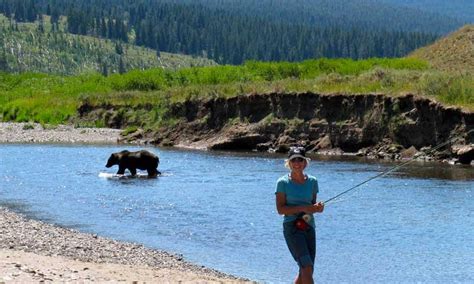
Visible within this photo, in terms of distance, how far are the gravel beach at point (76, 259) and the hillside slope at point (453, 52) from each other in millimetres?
54592

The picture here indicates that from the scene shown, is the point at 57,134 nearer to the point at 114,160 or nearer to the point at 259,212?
the point at 114,160

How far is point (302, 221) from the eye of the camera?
46.5 feet

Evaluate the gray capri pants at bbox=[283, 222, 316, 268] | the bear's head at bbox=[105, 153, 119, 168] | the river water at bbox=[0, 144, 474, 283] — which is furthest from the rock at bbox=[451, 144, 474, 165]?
the gray capri pants at bbox=[283, 222, 316, 268]

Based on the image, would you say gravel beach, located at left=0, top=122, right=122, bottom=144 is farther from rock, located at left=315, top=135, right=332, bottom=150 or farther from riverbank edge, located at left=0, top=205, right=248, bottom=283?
riverbank edge, located at left=0, top=205, right=248, bottom=283

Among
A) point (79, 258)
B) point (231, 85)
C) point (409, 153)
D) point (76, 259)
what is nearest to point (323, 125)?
point (409, 153)

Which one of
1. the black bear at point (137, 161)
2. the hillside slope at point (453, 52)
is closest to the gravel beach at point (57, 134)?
the black bear at point (137, 161)

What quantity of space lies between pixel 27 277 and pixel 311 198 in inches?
182

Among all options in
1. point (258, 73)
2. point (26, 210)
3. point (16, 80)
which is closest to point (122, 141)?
point (258, 73)

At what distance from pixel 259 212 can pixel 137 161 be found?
39.1 feet

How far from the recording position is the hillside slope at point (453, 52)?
77.6 m

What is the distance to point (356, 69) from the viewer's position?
73.6m

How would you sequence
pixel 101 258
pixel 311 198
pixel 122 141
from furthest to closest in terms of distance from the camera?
pixel 122 141 < pixel 101 258 < pixel 311 198

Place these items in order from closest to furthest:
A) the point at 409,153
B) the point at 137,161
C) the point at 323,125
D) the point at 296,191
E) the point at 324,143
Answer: the point at 296,191, the point at 137,161, the point at 409,153, the point at 324,143, the point at 323,125

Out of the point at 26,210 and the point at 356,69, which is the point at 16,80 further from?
the point at 26,210
